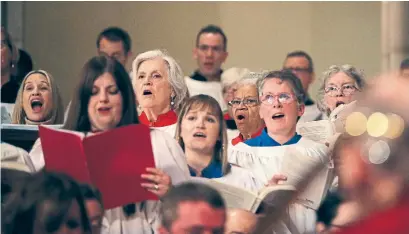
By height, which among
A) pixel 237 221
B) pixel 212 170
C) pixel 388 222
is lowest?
pixel 237 221

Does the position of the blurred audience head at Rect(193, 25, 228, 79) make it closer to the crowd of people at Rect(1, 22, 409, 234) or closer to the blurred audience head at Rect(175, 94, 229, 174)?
the crowd of people at Rect(1, 22, 409, 234)

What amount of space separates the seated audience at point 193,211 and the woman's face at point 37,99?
901 millimetres

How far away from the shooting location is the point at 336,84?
3.09m

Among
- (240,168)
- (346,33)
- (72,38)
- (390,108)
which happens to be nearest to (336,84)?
(240,168)

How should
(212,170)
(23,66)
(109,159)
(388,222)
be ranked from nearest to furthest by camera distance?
1. (388,222)
2. (109,159)
3. (212,170)
4. (23,66)

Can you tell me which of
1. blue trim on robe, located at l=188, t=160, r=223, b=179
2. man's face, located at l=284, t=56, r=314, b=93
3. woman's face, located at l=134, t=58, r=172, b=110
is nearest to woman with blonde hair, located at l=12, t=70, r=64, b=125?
woman's face, located at l=134, t=58, r=172, b=110

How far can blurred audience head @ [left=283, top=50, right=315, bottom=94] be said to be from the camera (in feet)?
12.1

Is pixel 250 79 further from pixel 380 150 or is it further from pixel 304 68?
pixel 380 150

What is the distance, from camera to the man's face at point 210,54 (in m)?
3.73

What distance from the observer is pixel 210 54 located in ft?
12.4

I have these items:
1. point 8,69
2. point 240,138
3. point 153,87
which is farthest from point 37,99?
point 240,138

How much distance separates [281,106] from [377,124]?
2.09 metres

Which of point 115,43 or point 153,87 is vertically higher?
point 115,43

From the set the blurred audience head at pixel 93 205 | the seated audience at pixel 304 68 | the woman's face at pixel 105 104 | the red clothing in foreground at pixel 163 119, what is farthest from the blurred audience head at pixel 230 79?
the blurred audience head at pixel 93 205
